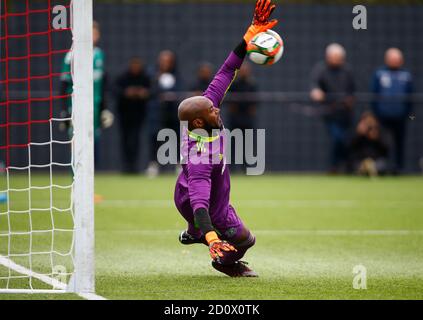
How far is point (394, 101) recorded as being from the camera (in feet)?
66.6

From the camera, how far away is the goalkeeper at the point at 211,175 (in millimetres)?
7289

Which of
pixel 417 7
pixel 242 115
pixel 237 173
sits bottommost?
pixel 237 173

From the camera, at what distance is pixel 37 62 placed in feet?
69.8

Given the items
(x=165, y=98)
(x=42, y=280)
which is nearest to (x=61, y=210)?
(x=42, y=280)

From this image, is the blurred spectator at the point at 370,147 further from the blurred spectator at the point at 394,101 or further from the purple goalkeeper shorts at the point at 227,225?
the purple goalkeeper shorts at the point at 227,225

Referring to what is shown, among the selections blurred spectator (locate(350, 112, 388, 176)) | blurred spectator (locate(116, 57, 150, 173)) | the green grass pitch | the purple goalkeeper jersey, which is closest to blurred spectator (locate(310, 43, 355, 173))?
blurred spectator (locate(350, 112, 388, 176))

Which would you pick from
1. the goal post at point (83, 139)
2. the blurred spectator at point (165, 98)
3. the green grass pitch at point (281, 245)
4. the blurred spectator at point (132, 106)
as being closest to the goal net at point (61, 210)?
the goal post at point (83, 139)

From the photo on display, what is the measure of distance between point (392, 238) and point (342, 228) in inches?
42.5

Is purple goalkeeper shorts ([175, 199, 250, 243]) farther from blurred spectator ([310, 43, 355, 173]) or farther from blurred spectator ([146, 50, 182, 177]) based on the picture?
blurred spectator ([310, 43, 355, 173])

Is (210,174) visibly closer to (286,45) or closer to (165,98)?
(165,98)

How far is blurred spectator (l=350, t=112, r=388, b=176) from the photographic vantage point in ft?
64.0
